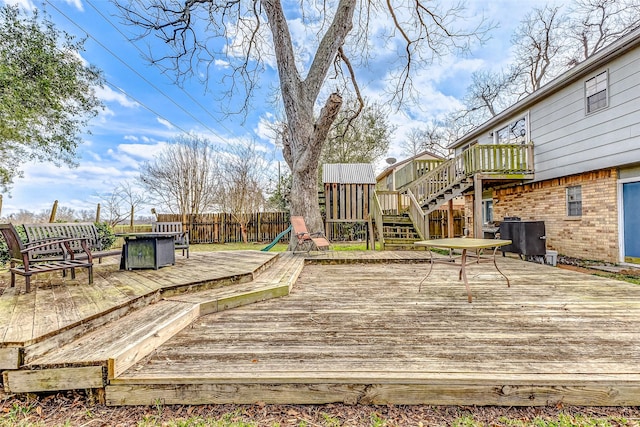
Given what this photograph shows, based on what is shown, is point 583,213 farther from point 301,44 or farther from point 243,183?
point 243,183

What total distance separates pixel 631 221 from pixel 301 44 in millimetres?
10008

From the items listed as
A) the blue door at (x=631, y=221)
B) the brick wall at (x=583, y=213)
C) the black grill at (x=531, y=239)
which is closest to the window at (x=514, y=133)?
the brick wall at (x=583, y=213)

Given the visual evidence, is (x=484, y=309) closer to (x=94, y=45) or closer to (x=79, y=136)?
(x=79, y=136)

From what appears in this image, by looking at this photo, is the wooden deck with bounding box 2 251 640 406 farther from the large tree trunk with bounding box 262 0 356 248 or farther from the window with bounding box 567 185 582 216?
the window with bounding box 567 185 582 216

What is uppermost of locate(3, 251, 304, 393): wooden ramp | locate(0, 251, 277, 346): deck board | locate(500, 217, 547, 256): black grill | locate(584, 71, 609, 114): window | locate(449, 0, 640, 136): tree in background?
locate(449, 0, 640, 136): tree in background

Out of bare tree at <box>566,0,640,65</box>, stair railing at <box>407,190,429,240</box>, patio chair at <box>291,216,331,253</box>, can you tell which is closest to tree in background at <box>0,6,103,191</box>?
patio chair at <box>291,216,331,253</box>

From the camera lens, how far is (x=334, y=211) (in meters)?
10.4

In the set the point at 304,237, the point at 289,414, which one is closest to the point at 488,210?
the point at 304,237

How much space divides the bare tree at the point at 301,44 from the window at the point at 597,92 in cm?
328

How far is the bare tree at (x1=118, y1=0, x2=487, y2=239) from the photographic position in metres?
7.58

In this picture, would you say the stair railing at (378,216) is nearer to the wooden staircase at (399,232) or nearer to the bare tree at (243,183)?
the wooden staircase at (399,232)

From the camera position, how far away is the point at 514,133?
32.4 ft

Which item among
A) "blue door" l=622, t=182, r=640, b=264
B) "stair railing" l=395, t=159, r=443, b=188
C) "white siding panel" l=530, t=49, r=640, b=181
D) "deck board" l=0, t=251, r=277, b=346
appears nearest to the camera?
"deck board" l=0, t=251, r=277, b=346

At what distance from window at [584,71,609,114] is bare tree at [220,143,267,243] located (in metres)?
12.7
